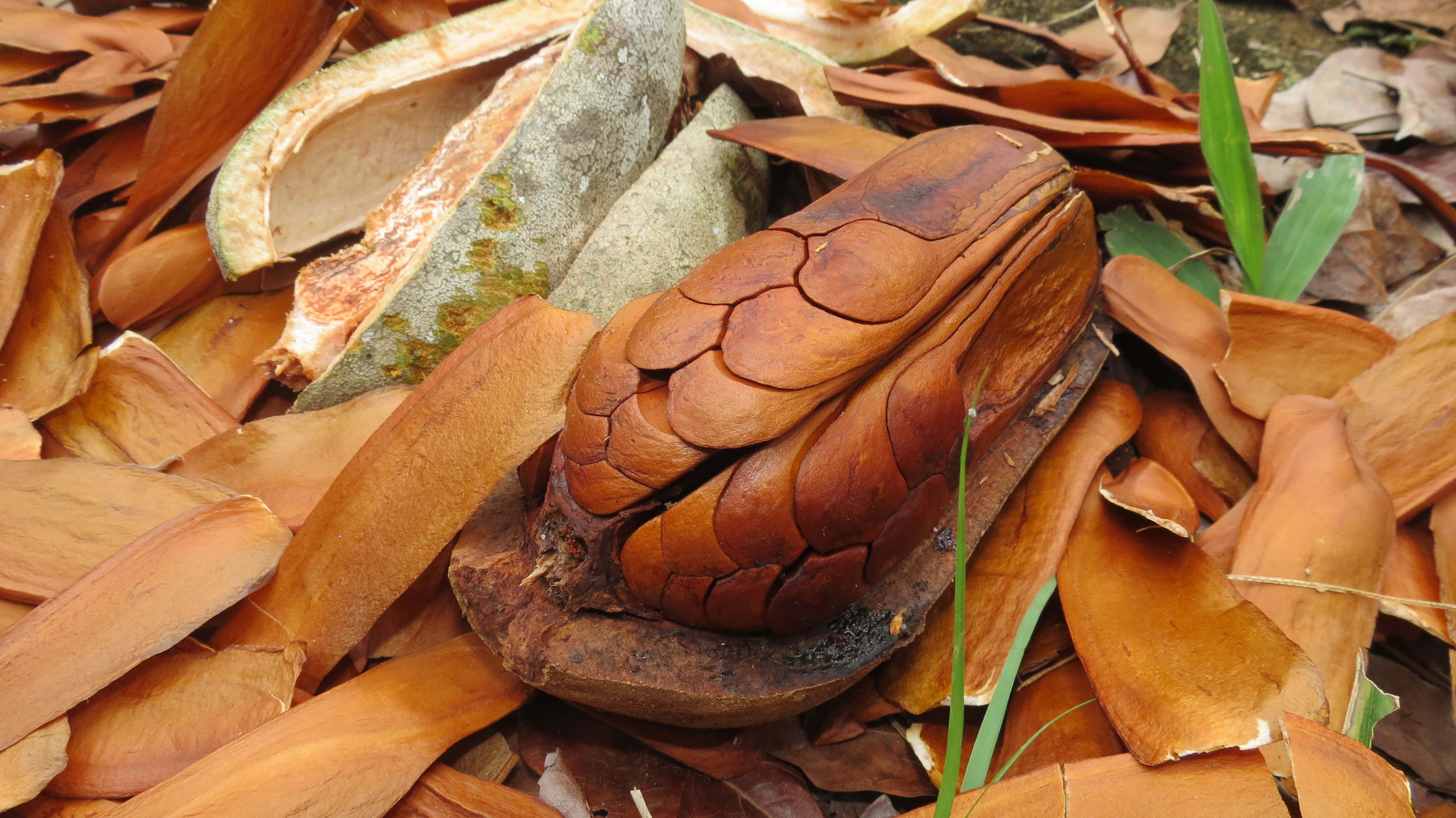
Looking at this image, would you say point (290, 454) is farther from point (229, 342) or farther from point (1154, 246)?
point (1154, 246)

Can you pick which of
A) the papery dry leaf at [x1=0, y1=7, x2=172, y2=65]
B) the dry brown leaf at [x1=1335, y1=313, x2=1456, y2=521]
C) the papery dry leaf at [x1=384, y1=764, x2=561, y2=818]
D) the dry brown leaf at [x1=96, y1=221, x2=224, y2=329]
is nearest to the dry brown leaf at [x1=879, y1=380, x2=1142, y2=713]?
the dry brown leaf at [x1=1335, y1=313, x2=1456, y2=521]

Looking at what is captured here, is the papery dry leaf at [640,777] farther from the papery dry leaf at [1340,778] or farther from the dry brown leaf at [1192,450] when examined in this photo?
the dry brown leaf at [1192,450]

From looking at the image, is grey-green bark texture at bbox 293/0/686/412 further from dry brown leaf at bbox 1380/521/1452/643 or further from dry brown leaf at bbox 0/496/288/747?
dry brown leaf at bbox 1380/521/1452/643

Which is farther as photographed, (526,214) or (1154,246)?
(1154,246)

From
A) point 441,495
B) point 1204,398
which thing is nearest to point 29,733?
point 441,495

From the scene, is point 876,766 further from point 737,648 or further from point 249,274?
point 249,274

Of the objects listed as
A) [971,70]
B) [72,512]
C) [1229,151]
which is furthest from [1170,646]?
[72,512]
